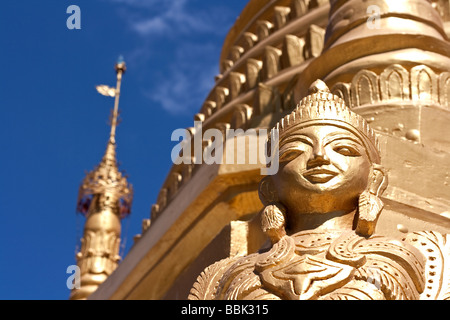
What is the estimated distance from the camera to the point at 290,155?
4230 millimetres

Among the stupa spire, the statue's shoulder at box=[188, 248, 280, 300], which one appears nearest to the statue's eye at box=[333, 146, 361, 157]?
the statue's shoulder at box=[188, 248, 280, 300]

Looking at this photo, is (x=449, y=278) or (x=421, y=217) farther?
(x=421, y=217)

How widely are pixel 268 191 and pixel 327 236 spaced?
52cm

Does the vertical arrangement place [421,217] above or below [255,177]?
below

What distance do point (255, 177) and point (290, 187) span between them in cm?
211

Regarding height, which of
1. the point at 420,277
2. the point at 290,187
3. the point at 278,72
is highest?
the point at 278,72

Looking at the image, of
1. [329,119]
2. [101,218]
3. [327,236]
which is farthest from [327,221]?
[101,218]

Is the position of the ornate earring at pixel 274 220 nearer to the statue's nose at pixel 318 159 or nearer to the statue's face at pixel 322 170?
the statue's face at pixel 322 170

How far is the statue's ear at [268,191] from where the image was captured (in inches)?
173

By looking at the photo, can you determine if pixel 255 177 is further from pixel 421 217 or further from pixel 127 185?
pixel 127 185
